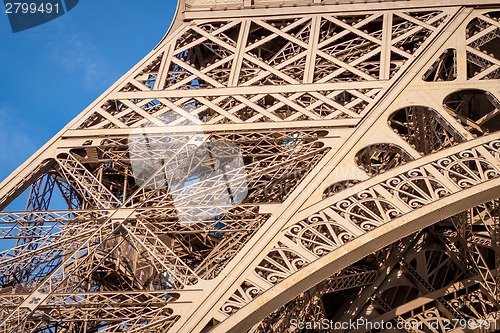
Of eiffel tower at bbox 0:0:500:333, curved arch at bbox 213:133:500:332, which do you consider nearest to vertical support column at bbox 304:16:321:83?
eiffel tower at bbox 0:0:500:333

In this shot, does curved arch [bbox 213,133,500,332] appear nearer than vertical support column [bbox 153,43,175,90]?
Yes

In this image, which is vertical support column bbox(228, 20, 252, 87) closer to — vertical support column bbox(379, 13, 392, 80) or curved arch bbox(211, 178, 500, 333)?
vertical support column bbox(379, 13, 392, 80)

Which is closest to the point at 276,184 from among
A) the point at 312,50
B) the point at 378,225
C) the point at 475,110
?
the point at 378,225

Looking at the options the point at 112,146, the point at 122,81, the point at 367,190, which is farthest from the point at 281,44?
the point at 367,190

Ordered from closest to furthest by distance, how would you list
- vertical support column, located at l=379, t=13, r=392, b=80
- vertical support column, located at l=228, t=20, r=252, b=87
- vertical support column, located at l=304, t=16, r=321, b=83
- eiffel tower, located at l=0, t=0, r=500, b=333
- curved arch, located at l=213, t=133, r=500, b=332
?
curved arch, located at l=213, t=133, r=500, b=332
eiffel tower, located at l=0, t=0, r=500, b=333
vertical support column, located at l=379, t=13, r=392, b=80
vertical support column, located at l=304, t=16, r=321, b=83
vertical support column, located at l=228, t=20, r=252, b=87

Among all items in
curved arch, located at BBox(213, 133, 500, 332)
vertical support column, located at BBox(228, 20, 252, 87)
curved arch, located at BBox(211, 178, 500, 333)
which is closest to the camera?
curved arch, located at BBox(211, 178, 500, 333)

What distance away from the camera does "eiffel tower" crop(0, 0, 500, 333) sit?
1402 centimetres

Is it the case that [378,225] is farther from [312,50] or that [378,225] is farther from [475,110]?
[475,110]

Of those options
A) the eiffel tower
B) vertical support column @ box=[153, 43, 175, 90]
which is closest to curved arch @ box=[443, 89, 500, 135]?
the eiffel tower

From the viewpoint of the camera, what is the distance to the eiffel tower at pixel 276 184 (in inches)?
552

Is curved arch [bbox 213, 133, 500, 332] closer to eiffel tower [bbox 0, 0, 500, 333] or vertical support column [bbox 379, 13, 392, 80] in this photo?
eiffel tower [bbox 0, 0, 500, 333]

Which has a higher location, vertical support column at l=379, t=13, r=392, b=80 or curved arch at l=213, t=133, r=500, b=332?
vertical support column at l=379, t=13, r=392, b=80

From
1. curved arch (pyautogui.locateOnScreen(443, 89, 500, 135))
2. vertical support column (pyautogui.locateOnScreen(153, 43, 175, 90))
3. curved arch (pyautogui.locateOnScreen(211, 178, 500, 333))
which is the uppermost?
curved arch (pyautogui.locateOnScreen(443, 89, 500, 135))

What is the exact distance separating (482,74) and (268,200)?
12.1 feet
